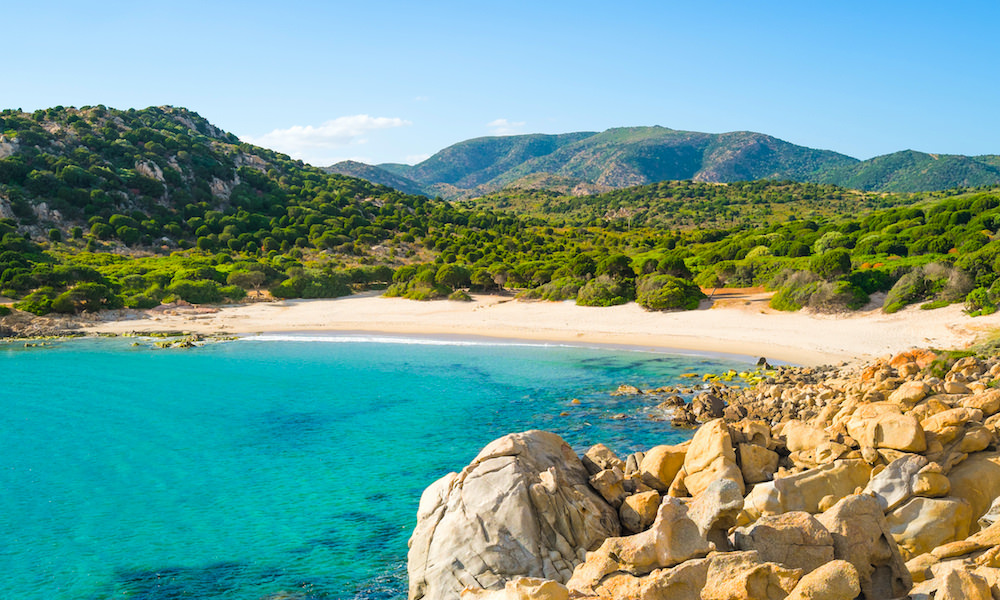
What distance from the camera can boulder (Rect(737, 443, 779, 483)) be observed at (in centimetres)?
1152

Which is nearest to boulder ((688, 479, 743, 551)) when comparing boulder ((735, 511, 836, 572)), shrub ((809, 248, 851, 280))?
boulder ((735, 511, 836, 572))

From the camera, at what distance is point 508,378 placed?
28.1 meters

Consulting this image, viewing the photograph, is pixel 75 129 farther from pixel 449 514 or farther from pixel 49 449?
pixel 449 514

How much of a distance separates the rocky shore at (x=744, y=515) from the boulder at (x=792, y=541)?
16 millimetres

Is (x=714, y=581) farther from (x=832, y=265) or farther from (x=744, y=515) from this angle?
(x=832, y=265)

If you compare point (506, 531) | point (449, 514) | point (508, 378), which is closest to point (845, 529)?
point (506, 531)

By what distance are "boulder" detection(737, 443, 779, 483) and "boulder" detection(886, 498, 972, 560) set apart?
2.35 m

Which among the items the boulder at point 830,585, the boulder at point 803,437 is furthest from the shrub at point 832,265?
the boulder at point 830,585

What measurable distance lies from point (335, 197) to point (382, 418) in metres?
80.3

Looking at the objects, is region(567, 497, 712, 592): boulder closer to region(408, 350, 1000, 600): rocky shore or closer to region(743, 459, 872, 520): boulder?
region(408, 350, 1000, 600): rocky shore

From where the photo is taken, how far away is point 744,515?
899cm

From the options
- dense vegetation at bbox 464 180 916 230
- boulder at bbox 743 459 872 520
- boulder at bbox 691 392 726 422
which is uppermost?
dense vegetation at bbox 464 180 916 230

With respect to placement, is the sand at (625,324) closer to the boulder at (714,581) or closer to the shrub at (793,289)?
the shrub at (793,289)

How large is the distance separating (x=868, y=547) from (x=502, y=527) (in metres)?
A: 4.71
